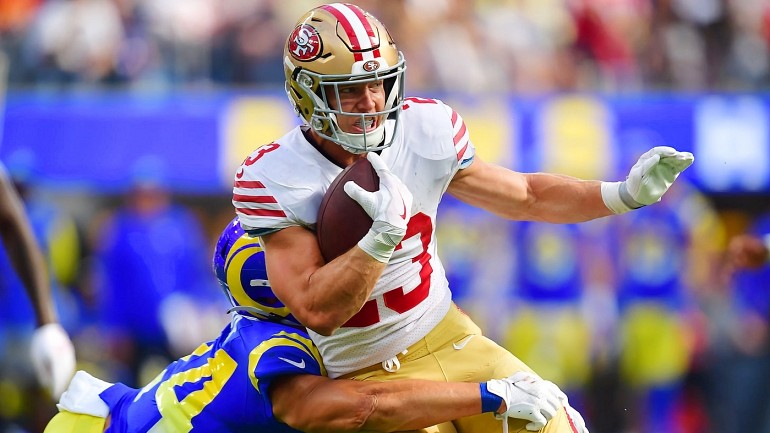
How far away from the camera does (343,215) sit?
3.13 metres

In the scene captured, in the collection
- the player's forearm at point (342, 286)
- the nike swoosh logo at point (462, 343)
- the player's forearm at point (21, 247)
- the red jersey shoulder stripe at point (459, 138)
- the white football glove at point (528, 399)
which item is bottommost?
the player's forearm at point (21, 247)

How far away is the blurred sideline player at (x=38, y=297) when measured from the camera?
4902 millimetres

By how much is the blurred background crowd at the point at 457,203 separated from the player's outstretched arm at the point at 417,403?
12.3 feet

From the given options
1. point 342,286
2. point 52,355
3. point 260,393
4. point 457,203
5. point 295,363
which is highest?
point 342,286

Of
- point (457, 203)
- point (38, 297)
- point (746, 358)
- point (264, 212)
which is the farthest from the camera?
point (746, 358)

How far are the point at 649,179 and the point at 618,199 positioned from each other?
0.12 m

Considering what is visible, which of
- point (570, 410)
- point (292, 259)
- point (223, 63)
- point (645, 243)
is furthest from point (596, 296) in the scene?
point (292, 259)

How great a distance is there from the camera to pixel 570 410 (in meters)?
3.49

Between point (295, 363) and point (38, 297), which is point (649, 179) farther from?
point (38, 297)

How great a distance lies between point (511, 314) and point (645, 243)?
0.91 meters

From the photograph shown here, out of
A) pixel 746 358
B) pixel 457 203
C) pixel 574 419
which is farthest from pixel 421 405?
pixel 746 358

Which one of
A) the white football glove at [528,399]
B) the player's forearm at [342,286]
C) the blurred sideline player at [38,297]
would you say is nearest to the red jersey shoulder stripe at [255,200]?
the player's forearm at [342,286]

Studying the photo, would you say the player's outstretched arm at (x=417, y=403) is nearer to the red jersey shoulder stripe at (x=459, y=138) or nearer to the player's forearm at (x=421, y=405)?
the player's forearm at (x=421, y=405)

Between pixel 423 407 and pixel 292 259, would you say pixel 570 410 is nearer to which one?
pixel 423 407
